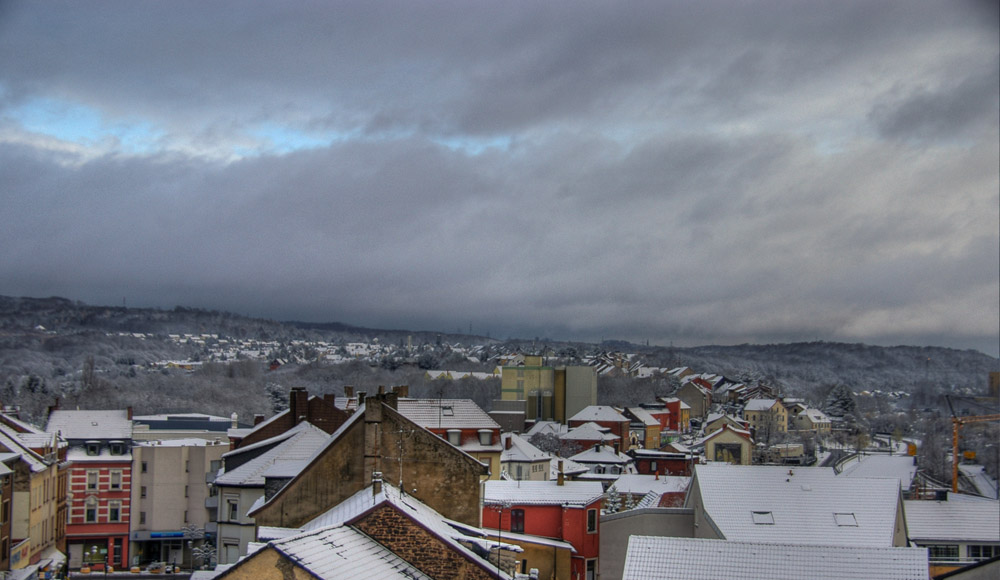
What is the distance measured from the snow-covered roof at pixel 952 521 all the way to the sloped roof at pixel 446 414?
22.3m

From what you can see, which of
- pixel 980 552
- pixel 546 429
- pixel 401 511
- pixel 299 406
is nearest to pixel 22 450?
pixel 299 406

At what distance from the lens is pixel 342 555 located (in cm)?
1895

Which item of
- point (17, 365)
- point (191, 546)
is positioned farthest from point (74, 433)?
point (17, 365)

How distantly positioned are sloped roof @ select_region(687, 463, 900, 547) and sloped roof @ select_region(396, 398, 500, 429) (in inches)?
606

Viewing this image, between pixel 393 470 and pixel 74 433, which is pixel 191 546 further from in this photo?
pixel 393 470

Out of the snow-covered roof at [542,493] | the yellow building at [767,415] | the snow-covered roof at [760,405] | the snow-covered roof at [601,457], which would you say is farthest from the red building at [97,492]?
the snow-covered roof at [760,405]

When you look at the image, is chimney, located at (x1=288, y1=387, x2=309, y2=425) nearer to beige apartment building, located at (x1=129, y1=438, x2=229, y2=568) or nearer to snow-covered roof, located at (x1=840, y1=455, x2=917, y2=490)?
beige apartment building, located at (x1=129, y1=438, x2=229, y2=568)

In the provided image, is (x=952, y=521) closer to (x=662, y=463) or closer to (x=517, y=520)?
(x=517, y=520)

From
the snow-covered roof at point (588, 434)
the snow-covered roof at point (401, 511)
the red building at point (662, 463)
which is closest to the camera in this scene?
the snow-covered roof at point (401, 511)

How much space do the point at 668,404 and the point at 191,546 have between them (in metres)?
101

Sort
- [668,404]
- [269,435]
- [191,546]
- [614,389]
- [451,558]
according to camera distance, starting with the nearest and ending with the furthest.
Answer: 1. [451,558]
2. [269,435]
3. [191,546]
4. [668,404]
5. [614,389]

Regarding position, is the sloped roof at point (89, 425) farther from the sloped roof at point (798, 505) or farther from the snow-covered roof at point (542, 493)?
the sloped roof at point (798, 505)

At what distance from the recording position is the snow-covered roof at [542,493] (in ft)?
122

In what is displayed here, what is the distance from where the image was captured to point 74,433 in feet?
197
